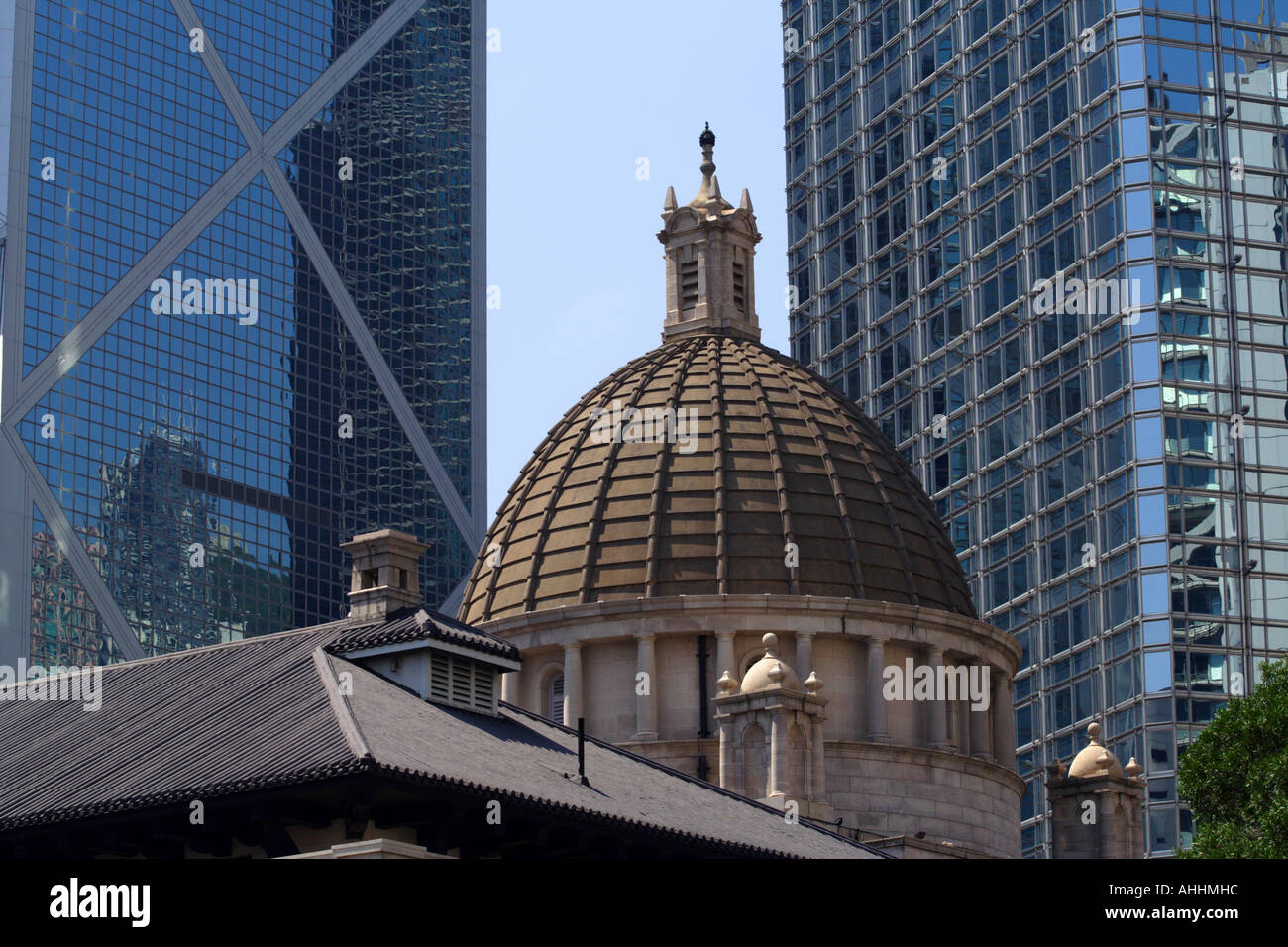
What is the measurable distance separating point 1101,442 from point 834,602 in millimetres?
43524

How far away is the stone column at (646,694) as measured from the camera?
90000 millimetres

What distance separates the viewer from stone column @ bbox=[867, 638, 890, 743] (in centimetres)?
9094

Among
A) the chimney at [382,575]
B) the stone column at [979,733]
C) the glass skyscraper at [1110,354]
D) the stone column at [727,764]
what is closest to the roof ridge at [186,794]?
the chimney at [382,575]

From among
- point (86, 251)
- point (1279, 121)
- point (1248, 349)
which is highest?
point (86, 251)

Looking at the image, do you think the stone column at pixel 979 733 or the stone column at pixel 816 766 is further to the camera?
the stone column at pixel 979 733

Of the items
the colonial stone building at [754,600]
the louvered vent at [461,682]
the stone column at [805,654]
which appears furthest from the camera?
the stone column at [805,654]

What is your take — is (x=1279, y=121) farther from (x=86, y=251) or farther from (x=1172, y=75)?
(x=86, y=251)

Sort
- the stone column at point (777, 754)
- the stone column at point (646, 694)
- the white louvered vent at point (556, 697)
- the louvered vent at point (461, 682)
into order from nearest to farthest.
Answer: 1. the louvered vent at point (461, 682)
2. the stone column at point (777, 754)
3. the stone column at point (646, 694)
4. the white louvered vent at point (556, 697)

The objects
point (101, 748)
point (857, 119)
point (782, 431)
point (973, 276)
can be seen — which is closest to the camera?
point (101, 748)

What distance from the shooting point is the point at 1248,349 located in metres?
131

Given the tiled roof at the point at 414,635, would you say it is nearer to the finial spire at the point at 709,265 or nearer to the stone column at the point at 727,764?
the stone column at the point at 727,764

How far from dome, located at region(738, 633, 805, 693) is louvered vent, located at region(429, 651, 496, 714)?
19648 mm

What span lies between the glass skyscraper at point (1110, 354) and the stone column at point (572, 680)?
3855 centimetres
